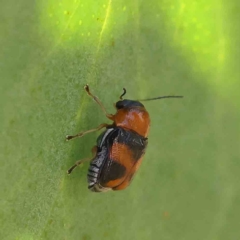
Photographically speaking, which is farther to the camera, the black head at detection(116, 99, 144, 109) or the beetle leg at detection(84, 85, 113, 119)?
the black head at detection(116, 99, 144, 109)

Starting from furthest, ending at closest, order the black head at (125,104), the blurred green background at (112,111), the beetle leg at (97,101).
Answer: the black head at (125,104) → the beetle leg at (97,101) → the blurred green background at (112,111)

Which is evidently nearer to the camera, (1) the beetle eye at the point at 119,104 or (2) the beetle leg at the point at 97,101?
(2) the beetle leg at the point at 97,101

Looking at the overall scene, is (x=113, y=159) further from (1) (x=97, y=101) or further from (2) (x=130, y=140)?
(1) (x=97, y=101)

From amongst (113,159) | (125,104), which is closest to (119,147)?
(113,159)

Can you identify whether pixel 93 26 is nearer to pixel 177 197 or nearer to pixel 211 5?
pixel 211 5

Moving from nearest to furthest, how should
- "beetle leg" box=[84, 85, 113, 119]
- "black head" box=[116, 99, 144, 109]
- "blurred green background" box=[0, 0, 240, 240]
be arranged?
"blurred green background" box=[0, 0, 240, 240] < "beetle leg" box=[84, 85, 113, 119] < "black head" box=[116, 99, 144, 109]

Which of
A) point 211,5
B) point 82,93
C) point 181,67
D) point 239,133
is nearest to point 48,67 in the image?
point 82,93
